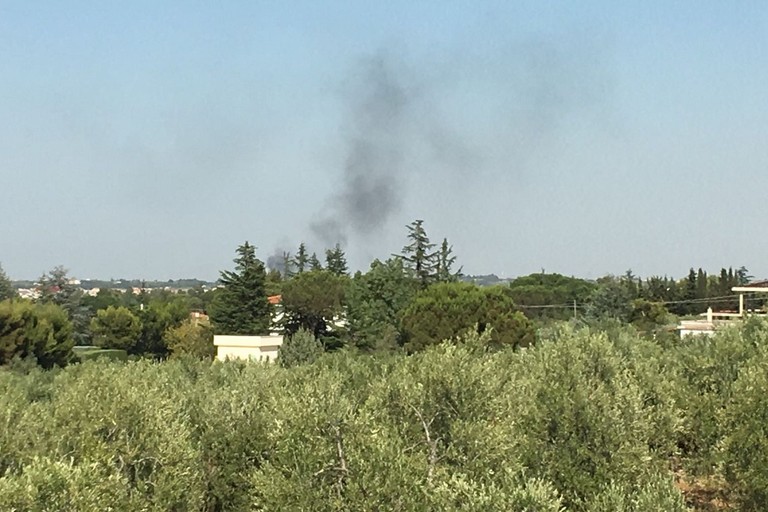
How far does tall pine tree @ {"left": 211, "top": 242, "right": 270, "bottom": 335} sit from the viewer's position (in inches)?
2773

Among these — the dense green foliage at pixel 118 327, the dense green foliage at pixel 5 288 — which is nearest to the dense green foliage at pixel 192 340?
the dense green foliage at pixel 118 327

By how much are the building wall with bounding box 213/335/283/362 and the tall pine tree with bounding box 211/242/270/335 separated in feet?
21.0

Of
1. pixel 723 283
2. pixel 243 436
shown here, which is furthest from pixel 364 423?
pixel 723 283

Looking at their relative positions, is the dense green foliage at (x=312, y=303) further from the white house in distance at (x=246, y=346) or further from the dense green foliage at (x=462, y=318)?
the dense green foliage at (x=462, y=318)

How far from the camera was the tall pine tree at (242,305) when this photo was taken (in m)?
70.4

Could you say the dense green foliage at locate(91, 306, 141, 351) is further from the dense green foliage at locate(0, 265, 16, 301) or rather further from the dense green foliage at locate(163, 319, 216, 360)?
the dense green foliage at locate(0, 265, 16, 301)

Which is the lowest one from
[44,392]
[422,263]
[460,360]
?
[44,392]

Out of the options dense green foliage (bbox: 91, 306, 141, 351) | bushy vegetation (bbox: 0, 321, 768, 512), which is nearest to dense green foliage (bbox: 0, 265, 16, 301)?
dense green foliage (bbox: 91, 306, 141, 351)

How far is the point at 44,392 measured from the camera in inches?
1417

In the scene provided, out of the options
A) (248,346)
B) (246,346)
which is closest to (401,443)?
(248,346)

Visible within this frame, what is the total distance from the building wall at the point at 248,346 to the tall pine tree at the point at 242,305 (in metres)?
6.41

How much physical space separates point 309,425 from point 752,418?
12.1m

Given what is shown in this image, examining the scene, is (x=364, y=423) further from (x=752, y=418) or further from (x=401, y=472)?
(x=752, y=418)

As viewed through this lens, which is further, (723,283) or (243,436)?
(723,283)
